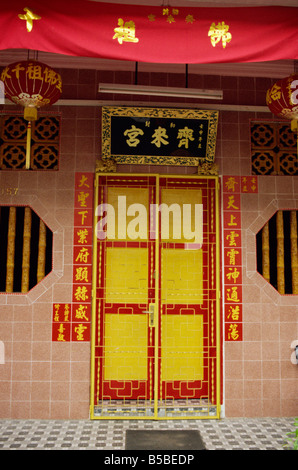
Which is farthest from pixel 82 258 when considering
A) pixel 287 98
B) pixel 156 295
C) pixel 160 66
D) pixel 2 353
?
pixel 287 98

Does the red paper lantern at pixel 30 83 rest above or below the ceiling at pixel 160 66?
below

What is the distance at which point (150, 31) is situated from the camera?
103 inches

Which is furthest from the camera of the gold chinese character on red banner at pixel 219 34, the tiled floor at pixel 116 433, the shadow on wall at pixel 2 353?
the shadow on wall at pixel 2 353

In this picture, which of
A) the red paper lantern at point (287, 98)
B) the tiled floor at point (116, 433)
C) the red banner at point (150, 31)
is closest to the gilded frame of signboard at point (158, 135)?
the red paper lantern at point (287, 98)

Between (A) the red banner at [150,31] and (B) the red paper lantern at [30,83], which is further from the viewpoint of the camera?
(B) the red paper lantern at [30,83]

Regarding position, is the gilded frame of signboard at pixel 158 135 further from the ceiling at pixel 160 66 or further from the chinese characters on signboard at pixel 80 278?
the ceiling at pixel 160 66

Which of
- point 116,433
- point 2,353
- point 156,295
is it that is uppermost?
point 156,295

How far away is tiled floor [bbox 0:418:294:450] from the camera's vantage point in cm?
324

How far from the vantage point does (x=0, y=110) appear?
160 inches

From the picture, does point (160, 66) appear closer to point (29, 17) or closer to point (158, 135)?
point (158, 135)

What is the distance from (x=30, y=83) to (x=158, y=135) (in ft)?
4.62

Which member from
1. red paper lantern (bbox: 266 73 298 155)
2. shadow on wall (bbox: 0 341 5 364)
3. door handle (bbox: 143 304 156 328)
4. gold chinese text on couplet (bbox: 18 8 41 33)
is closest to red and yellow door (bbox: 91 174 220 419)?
door handle (bbox: 143 304 156 328)

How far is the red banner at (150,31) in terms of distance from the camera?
2.53 metres

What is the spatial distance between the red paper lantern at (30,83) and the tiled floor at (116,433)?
2221mm
